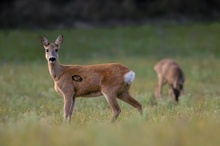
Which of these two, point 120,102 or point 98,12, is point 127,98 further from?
point 98,12

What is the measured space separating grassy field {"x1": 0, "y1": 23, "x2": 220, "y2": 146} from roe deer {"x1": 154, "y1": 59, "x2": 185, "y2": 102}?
0.99ft

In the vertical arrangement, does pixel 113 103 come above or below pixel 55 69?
below

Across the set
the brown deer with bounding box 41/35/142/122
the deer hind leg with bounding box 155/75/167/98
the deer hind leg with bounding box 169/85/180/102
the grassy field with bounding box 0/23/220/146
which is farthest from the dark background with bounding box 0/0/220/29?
the brown deer with bounding box 41/35/142/122

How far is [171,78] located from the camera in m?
17.0

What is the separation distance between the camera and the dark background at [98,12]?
35.1 m

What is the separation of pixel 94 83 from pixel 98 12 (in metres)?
25.1

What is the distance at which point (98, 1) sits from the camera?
122 ft

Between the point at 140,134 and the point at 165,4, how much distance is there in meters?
29.8

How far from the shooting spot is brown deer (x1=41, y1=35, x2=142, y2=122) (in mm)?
11094

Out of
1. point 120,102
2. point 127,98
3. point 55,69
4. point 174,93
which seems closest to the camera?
point 127,98

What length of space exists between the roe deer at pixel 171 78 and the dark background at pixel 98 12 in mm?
17578

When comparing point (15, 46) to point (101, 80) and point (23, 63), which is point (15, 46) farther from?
point (101, 80)

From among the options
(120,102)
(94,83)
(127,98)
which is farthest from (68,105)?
(120,102)

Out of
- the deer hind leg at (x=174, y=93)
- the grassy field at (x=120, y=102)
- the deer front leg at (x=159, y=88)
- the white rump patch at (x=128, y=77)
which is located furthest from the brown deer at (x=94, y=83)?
the deer front leg at (x=159, y=88)
